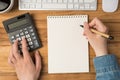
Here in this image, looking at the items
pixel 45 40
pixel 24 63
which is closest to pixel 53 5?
pixel 45 40

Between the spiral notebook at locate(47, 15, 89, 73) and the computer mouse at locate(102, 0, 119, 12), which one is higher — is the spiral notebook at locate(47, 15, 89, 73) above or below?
below

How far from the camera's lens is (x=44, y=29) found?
1073mm

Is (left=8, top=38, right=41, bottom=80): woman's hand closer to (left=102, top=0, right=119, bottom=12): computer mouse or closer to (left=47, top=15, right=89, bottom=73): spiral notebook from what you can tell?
(left=47, top=15, right=89, bottom=73): spiral notebook

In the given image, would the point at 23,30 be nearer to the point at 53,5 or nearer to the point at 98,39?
the point at 53,5

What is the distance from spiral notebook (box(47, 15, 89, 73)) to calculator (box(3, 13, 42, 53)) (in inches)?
2.2

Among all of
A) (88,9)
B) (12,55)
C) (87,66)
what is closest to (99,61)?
(87,66)

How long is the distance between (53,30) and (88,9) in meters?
0.15

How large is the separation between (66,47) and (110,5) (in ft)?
0.74

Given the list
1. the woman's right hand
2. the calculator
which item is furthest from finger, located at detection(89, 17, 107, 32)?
the calculator

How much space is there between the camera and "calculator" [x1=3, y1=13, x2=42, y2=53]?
1.06m

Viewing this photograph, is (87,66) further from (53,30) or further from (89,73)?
(53,30)

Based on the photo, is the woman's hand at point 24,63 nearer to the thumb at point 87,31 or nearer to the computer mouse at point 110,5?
the thumb at point 87,31

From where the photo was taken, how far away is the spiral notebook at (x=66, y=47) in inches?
41.9

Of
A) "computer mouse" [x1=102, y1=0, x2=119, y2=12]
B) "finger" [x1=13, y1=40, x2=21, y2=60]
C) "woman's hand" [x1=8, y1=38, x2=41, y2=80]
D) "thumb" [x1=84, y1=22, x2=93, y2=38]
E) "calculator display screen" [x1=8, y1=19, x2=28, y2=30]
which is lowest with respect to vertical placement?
"woman's hand" [x1=8, y1=38, x2=41, y2=80]
